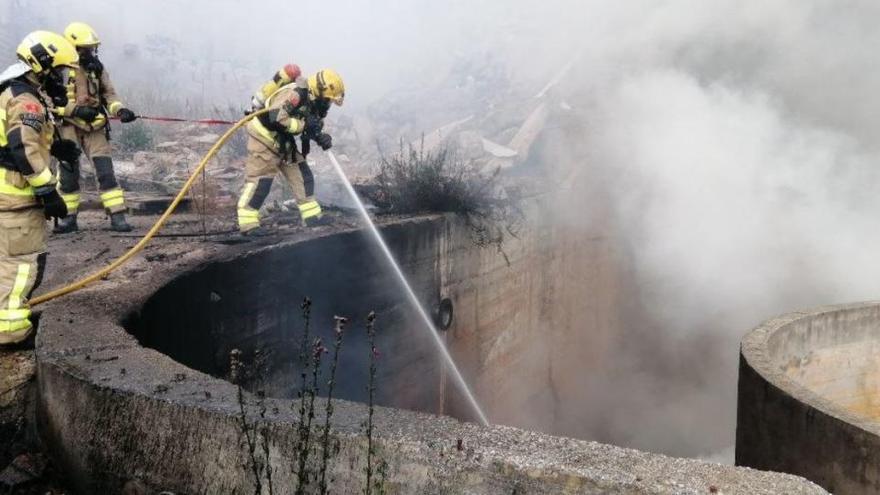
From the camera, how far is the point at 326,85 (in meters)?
6.82

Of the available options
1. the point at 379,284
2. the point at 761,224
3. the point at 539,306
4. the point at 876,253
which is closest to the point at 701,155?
the point at 761,224

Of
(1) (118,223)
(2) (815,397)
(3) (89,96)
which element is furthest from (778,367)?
(3) (89,96)

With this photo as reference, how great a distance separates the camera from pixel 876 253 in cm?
1049

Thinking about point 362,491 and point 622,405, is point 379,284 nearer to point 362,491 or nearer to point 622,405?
point 362,491

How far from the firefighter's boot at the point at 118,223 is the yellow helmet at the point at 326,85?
6.91ft

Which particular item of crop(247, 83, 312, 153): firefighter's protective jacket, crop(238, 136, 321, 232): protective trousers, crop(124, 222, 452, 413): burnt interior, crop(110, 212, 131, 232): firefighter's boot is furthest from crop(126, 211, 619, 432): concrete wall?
crop(110, 212, 131, 232): firefighter's boot

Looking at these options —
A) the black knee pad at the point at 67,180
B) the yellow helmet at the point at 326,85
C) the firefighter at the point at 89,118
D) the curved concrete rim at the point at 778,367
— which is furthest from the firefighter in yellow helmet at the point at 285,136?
the curved concrete rim at the point at 778,367

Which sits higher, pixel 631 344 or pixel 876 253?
pixel 876 253

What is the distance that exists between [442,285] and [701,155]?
5.52 meters

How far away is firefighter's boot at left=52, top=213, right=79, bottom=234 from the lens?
264 inches

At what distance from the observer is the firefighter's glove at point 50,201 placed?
13.6 feet

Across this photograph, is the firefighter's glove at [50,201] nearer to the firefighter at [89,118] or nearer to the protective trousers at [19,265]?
the protective trousers at [19,265]

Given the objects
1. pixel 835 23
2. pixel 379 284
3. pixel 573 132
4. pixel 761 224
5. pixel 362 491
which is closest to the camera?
pixel 362 491

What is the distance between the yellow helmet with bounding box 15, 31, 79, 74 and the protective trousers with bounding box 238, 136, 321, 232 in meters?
2.47
